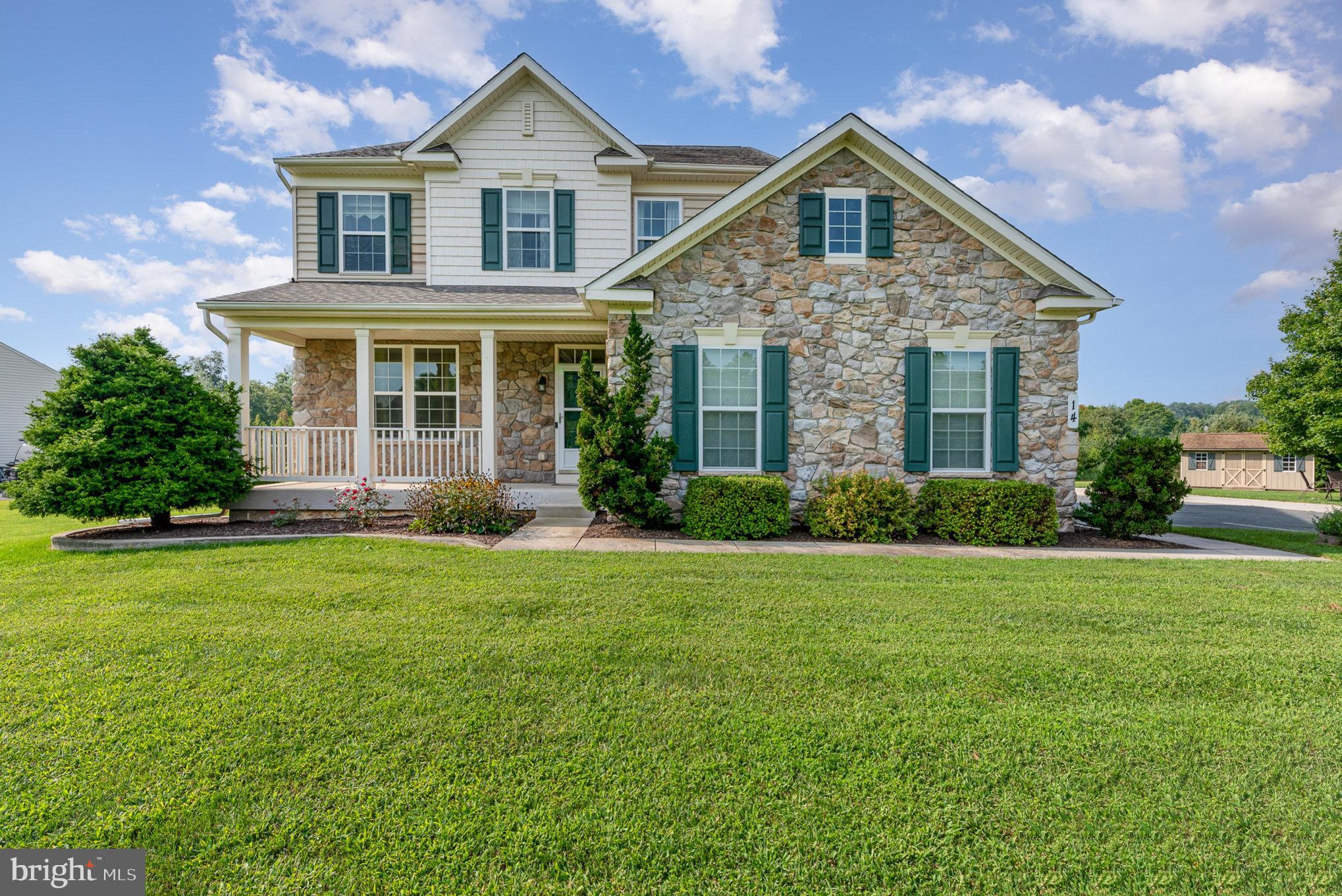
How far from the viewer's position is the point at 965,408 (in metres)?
8.94

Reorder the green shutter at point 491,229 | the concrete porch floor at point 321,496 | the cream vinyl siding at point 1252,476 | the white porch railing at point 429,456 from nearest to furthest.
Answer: the concrete porch floor at point 321,496, the white porch railing at point 429,456, the green shutter at point 491,229, the cream vinyl siding at point 1252,476

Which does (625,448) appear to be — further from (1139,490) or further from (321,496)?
(1139,490)

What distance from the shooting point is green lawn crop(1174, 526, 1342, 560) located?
8203 mm

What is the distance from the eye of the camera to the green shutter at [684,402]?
8.73 m

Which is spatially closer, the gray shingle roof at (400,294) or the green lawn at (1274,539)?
the green lawn at (1274,539)

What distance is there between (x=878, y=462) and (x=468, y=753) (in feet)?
24.9

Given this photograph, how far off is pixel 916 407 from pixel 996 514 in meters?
1.93

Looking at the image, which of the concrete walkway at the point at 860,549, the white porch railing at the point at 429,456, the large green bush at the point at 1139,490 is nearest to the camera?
the concrete walkway at the point at 860,549

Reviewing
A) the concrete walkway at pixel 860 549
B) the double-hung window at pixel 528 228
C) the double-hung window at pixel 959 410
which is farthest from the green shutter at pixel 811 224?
the double-hung window at pixel 528 228

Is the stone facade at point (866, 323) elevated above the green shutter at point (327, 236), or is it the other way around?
the green shutter at point (327, 236)

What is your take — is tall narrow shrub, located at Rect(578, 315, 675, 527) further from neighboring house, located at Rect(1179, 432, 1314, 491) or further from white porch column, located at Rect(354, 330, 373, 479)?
neighboring house, located at Rect(1179, 432, 1314, 491)

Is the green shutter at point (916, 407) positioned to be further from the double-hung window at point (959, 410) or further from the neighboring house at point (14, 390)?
the neighboring house at point (14, 390)

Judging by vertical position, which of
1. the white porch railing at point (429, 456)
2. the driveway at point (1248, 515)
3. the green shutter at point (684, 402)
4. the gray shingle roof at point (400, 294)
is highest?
the gray shingle roof at point (400, 294)

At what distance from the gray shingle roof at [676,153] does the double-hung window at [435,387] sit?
155 inches
